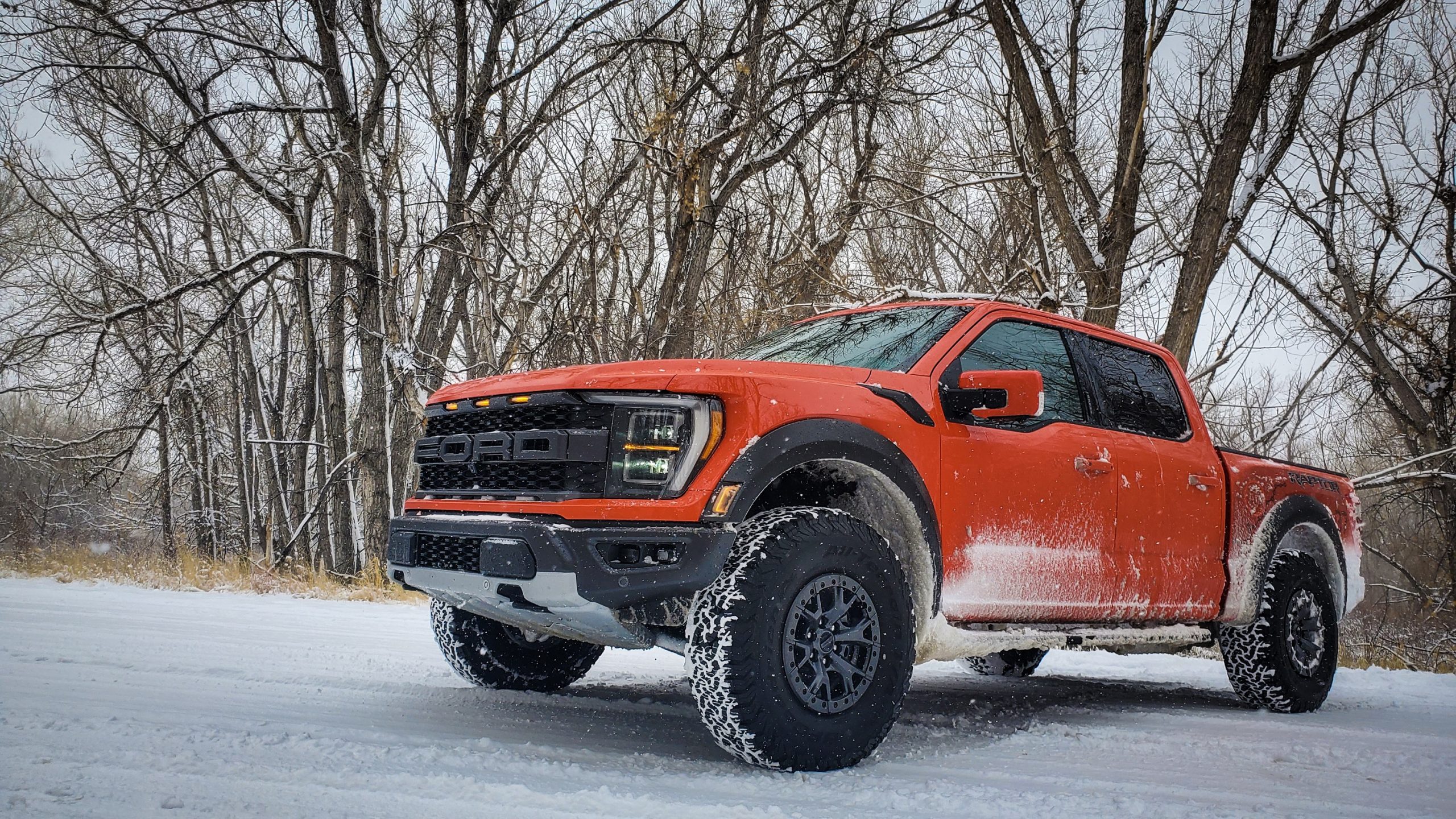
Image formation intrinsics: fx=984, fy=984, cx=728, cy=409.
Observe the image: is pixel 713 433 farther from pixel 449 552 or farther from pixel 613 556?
pixel 449 552

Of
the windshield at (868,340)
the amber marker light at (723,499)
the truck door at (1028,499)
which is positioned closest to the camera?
the amber marker light at (723,499)

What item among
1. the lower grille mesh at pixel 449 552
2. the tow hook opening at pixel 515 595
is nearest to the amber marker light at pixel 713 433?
the tow hook opening at pixel 515 595

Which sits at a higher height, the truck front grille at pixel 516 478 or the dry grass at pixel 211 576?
the truck front grille at pixel 516 478

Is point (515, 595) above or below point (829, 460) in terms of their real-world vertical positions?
below

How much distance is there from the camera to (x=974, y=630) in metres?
3.84

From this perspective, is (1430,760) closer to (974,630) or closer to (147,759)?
(974,630)

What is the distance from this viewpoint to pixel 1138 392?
16.7ft

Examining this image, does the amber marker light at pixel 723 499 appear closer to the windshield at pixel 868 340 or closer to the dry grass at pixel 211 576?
the windshield at pixel 868 340

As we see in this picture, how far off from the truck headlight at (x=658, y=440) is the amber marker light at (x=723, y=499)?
0.36 ft

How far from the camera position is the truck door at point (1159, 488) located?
4.62 metres

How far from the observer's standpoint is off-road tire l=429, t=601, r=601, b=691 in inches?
177

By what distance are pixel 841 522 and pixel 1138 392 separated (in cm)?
248

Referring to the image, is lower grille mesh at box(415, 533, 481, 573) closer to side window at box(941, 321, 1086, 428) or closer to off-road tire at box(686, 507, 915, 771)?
off-road tire at box(686, 507, 915, 771)

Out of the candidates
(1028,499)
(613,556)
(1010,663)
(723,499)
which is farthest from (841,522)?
(1010,663)
